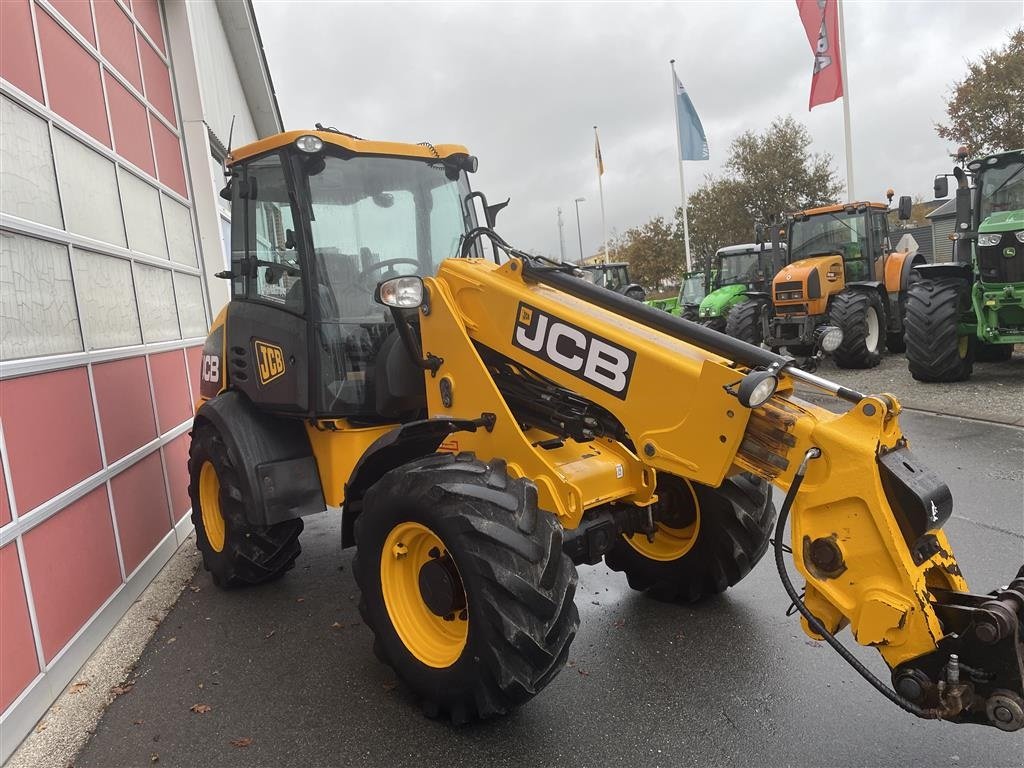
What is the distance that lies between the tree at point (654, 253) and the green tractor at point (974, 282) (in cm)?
3016

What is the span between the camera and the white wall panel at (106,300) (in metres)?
4.45

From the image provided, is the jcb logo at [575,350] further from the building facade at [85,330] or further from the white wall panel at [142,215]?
the white wall panel at [142,215]

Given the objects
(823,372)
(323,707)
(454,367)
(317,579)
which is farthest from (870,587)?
(823,372)

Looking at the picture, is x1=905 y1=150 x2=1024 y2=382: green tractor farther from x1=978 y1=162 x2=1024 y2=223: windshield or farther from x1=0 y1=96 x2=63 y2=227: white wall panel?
x1=0 y1=96 x2=63 y2=227: white wall panel

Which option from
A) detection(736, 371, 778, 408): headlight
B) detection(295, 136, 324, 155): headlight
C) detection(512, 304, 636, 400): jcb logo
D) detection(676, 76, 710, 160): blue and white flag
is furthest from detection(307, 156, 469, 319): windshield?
detection(676, 76, 710, 160): blue and white flag

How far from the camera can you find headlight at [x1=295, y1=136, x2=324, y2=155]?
359 centimetres

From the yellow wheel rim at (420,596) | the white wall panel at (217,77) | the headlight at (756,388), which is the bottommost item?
the yellow wheel rim at (420,596)

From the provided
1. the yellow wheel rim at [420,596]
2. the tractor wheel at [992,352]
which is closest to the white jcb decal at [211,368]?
the yellow wheel rim at [420,596]

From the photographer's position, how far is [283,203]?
3809mm

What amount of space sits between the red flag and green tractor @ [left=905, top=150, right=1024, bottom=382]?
A: 9.21 m

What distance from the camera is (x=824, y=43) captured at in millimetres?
17609

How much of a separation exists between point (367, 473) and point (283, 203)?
5.24 ft

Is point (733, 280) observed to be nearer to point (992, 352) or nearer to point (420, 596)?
point (992, 352)

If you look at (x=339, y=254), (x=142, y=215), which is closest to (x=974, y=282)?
(x=339, y=254)
